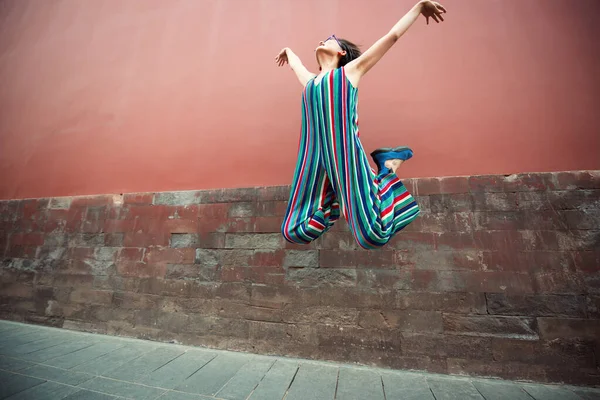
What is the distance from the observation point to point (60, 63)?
170 inches

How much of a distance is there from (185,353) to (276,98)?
282 centimetres

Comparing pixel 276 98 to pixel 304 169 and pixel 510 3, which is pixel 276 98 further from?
pixel 510 3

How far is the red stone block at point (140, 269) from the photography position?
9.65 ft

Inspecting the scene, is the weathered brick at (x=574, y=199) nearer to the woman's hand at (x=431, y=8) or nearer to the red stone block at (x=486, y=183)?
the red stone block at (x=486, y=183)

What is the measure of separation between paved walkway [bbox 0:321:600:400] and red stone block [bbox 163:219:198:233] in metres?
1.18

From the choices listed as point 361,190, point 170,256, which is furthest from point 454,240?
point 170,256

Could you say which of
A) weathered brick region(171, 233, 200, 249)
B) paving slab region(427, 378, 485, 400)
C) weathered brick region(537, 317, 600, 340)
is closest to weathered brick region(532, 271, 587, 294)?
weathered brick region(537, 317, 600, 340)

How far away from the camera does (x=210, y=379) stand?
6.53 feet

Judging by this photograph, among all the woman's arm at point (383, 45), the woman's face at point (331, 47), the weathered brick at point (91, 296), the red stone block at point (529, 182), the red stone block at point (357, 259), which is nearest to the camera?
the woman's arm at point (383, 45)

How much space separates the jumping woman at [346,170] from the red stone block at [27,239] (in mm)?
3999

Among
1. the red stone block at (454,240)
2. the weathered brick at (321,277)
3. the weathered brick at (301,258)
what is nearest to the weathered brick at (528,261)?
the red stone block at (454,240)

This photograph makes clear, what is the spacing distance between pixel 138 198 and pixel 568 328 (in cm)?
435

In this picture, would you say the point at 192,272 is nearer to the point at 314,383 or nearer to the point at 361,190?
the point at 314,383

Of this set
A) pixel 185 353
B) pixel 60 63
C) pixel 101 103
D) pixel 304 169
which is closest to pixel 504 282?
pixel 304 169
